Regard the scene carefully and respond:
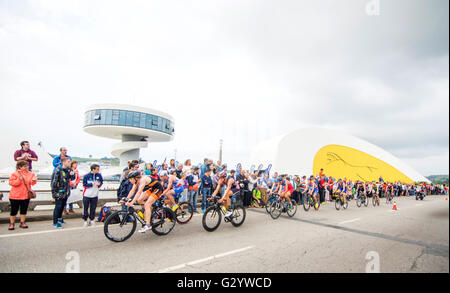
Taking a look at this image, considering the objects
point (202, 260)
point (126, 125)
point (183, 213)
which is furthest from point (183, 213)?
point (126, 125)

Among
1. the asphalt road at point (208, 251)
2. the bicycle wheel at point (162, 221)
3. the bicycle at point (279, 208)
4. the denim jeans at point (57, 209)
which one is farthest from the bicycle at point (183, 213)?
the bicycle at point (279, 208)

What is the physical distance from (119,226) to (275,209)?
5.80 m

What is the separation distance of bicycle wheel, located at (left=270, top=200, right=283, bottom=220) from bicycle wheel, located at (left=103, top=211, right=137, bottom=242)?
17.5 ft

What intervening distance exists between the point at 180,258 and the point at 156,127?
45.8m

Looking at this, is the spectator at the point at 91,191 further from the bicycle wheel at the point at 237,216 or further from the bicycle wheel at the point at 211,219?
the bicycle wheel at the point at 237,216

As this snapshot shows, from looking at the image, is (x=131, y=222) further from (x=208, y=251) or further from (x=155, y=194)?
(x=208, y=251)

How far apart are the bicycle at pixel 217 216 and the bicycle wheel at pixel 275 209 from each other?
191 centimetres

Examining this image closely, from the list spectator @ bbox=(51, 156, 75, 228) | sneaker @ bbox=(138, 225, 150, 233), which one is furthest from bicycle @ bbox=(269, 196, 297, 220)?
spectator @ bbox=(51, 156, 75, 228)

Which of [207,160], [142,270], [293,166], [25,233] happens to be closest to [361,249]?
[142,270]

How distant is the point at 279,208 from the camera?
28.2ft

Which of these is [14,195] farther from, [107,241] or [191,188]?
[191,188]

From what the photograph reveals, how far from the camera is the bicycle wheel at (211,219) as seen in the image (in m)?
6.01

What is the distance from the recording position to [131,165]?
7246 millimetres
